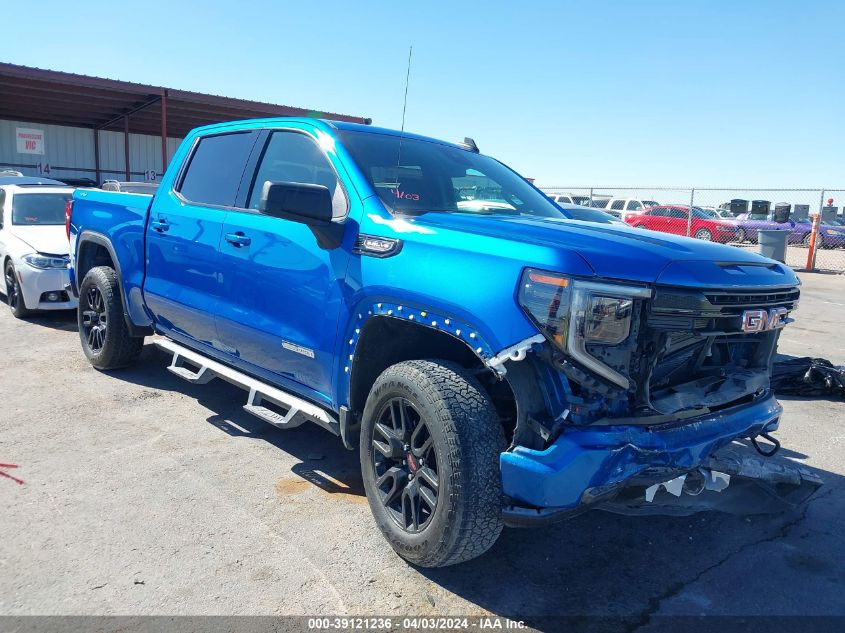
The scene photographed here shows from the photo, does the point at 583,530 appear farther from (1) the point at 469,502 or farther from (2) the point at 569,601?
(1) the point at 469,502

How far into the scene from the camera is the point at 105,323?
5539 mm

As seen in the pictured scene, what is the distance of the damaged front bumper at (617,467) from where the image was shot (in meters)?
2.36

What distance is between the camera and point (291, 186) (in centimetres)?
301

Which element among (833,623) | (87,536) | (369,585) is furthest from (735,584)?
(87,536)

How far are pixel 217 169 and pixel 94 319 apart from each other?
220 cm

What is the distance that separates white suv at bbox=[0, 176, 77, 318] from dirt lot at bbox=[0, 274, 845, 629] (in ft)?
11.6

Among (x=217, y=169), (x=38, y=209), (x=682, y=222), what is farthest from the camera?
(x=682, y=222)

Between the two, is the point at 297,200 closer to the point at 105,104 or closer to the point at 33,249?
the point at 33,249

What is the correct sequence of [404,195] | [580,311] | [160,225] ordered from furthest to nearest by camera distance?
[160,225] → [404,195] → [580,311]

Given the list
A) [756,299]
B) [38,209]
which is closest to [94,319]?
[38,209]

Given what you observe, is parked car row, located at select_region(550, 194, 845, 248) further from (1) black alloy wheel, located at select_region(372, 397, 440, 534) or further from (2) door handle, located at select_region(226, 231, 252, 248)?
(1) black alloy wheel, located at select_region(372, 397, 440, 534)

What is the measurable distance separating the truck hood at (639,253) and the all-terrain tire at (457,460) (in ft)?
2.12

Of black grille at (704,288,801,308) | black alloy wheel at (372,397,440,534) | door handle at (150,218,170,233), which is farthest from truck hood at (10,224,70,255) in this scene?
black grille at (704,288,801,308)

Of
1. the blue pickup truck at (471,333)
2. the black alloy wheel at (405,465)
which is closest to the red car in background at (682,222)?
the blue pickup truck at (471,333)
